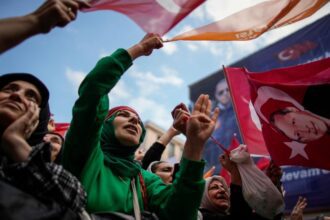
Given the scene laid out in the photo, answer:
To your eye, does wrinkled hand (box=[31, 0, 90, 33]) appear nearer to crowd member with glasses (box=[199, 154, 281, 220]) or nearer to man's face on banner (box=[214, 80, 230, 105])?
crowd member with glasses (box=[199, 154, 281, 220])

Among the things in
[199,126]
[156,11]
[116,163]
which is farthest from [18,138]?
[156,11]

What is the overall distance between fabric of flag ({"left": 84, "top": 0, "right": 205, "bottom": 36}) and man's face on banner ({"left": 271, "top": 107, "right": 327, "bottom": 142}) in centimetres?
153

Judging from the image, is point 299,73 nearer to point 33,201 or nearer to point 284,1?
point 284,1

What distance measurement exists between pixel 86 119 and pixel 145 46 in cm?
62

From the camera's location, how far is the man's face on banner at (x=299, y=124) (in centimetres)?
292

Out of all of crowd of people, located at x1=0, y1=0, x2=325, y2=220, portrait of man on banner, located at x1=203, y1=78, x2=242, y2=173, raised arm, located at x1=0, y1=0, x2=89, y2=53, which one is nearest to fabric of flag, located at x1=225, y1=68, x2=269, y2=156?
crowd of people, located at x1=0, y1=0, x2=325, y2=220

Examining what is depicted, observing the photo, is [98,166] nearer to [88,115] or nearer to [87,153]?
[87,153]

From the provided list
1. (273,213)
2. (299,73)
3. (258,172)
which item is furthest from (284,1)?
(273,213)

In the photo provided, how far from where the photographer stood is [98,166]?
5.34ft

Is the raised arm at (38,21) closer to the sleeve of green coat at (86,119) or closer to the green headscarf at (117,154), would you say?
the sleeve of green coat at (86,119)

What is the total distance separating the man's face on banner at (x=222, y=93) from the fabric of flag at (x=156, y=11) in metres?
13.0

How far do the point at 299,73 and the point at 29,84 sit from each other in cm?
277

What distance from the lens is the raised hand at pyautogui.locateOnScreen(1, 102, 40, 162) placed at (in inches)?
42.1

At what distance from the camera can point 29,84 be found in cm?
145
